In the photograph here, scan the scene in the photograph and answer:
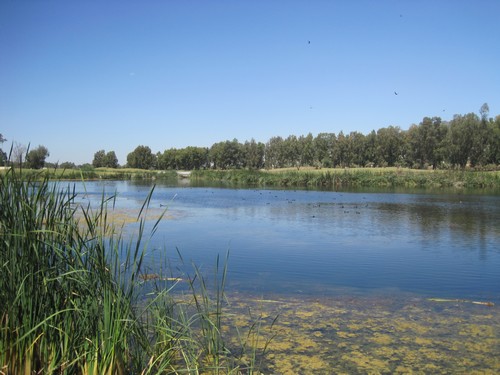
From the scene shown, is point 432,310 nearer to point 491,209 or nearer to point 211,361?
point 211,361

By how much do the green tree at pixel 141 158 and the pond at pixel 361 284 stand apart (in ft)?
412

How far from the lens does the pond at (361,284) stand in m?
6.17

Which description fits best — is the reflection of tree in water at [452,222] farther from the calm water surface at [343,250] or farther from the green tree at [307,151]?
the green tree at [307,151]

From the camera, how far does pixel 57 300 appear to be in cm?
424

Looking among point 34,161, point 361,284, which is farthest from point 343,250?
point 34,161

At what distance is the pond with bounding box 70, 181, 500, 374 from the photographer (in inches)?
243

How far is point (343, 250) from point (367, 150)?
3354 inches

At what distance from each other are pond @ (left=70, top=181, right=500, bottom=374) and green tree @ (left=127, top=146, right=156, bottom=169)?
125543 millimetres

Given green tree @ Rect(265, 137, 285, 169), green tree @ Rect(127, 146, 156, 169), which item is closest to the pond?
green tree @ Rect(265, 137, 285, 169)

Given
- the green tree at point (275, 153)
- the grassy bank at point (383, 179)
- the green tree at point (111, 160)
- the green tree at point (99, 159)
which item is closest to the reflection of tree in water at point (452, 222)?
the grassy bank at point (383, 179)

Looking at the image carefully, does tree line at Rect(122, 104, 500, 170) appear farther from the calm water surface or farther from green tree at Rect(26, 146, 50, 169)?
green tree at Rect(26, 146, 50, 169)

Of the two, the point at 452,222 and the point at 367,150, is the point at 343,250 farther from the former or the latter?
the point at 367,150

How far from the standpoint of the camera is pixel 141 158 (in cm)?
14288

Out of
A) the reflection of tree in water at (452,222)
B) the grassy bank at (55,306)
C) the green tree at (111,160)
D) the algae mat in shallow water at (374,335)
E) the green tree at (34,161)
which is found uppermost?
the green tree at (111,160)
